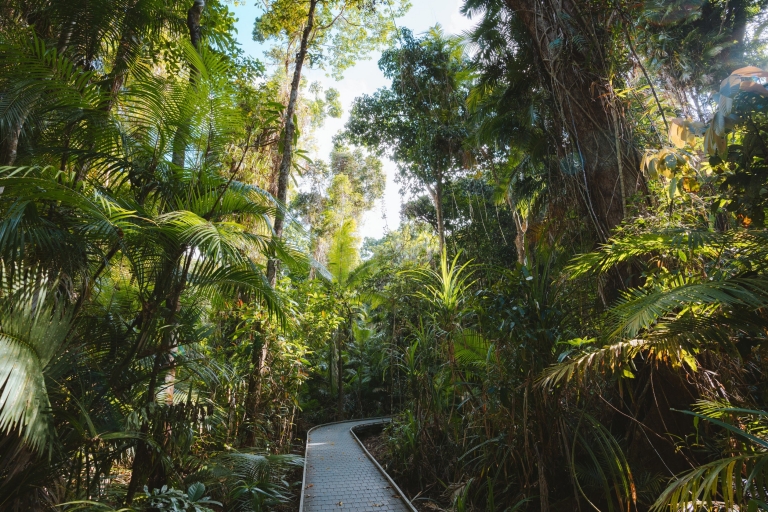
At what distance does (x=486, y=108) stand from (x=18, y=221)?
8450 millimetres

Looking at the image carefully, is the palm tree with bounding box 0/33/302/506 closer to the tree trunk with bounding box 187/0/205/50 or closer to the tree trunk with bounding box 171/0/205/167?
the tree trunk with bounding box 171/0/205/167

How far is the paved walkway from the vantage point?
13.6 ft

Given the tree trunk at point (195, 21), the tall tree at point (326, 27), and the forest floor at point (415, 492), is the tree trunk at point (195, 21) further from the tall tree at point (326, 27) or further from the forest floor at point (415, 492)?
the forest floor at point (415, 492)

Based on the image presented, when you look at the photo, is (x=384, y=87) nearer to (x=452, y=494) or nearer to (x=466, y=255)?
(x=466, y=255)

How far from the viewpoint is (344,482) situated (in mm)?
4953

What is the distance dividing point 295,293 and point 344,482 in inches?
112

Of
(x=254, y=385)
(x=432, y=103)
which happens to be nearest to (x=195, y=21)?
(x=254, y=385)

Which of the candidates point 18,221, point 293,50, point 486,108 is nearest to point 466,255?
point 486,108

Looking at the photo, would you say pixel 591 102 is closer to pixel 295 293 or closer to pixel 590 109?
pixel 590 109

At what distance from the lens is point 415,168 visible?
11953mm

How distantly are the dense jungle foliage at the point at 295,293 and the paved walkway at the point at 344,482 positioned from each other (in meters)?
0.36

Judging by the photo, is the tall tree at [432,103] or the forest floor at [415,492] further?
the tall tree at [432,103]

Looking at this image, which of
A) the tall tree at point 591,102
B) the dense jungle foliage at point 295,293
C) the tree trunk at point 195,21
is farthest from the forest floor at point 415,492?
the tree trunk at point 195,21

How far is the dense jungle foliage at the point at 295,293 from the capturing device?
2096 millimetres
